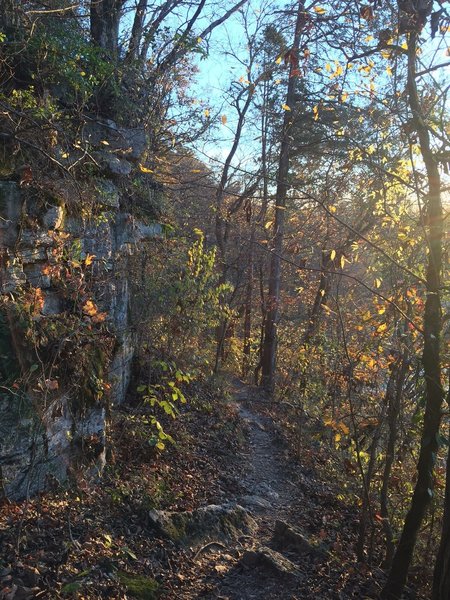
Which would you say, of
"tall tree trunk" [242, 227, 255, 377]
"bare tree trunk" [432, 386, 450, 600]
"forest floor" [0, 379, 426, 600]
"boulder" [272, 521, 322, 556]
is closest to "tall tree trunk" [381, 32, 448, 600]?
"bare tree trunk" [432, 386, 450, 600]

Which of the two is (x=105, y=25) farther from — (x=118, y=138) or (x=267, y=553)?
(x=267, y=553)

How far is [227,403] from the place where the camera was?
10633mm

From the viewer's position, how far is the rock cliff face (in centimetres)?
418

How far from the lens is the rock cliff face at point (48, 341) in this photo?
13.7 feet

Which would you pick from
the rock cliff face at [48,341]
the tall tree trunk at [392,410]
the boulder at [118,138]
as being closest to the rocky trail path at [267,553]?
the tall tree trunk at [392,410]

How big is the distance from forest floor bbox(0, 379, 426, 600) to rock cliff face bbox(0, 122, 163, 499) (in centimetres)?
35

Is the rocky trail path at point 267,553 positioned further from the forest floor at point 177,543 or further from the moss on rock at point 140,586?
the moss on rock at point 140,586

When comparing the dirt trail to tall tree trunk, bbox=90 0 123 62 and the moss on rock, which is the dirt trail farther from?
tall tree trunk, bbox=90 0 123 62

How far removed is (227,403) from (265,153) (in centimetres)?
910

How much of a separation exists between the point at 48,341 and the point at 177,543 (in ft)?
7.43

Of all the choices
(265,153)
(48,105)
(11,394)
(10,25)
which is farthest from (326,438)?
(265,153)

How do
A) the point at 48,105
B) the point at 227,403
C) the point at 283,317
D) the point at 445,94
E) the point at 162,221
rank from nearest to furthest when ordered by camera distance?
1. the point at 445,94
2. the point at 48,105
3. the point at 162,221
4. the point at 227,403
5. the point at 283,317

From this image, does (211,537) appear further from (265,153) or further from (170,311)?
(265,153)

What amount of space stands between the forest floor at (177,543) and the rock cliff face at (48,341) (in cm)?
35
